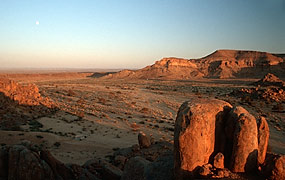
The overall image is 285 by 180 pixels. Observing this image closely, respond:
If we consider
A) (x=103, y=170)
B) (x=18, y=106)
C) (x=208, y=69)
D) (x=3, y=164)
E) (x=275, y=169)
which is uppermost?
(x=208, y=69)

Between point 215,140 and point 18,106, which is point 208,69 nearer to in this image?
point 18,106

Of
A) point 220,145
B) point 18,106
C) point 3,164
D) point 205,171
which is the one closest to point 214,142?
point 220,145

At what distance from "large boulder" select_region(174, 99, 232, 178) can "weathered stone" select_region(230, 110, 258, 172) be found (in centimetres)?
41

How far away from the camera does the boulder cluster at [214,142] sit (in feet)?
16.1

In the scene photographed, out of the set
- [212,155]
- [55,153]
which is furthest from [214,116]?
[55,153]

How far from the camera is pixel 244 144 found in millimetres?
4914

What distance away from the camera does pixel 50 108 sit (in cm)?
1941

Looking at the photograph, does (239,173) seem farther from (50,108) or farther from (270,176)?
(50,108)

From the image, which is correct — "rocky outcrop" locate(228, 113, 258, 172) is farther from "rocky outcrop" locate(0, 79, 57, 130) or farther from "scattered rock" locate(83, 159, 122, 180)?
"rocky outcrop" locate(0, 79, 57, 130)

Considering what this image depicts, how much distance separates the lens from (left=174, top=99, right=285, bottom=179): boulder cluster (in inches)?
193

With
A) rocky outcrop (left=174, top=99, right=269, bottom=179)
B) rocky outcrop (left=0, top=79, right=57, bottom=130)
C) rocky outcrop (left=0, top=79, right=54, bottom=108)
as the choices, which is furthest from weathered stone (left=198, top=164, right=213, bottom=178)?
rocky outcrop (left=0, top=79, right=54, bottom=108)

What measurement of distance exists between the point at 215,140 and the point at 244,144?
2.28 feet

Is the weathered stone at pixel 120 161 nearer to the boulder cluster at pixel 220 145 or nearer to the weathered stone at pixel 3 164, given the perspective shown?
the boulder cluster at pixel 220 145

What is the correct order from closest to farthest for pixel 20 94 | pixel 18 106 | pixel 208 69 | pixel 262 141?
pixel 262 141 < pixel 18 106 < pixel 20 94 < pixel 208 69
